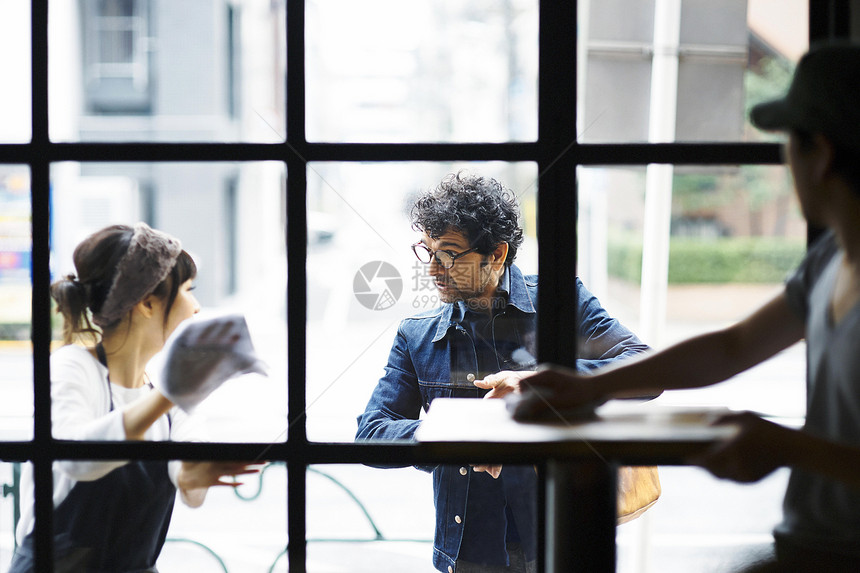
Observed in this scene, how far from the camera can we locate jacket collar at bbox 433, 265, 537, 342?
3.84ft

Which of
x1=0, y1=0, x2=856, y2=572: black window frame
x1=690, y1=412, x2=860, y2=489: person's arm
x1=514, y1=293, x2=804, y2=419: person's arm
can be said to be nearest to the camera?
x1=690, y1=412, x2=860, y2=489: person's arm

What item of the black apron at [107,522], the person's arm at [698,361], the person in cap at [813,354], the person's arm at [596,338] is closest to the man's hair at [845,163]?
the person in cap at [813,354]

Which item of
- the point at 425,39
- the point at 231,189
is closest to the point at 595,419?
the point at 425,39

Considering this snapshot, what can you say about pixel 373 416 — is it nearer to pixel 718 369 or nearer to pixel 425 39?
pixel 718 369

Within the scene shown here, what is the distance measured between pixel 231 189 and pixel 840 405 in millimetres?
1081

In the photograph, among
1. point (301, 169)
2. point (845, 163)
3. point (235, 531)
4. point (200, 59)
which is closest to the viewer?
point (845, 163)

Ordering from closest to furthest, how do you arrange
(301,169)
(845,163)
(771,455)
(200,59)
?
(771,455), (845,163), (301,169), (200,59)

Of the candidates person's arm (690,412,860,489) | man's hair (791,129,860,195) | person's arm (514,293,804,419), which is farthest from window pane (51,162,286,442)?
man's hair (791,129,860,195)

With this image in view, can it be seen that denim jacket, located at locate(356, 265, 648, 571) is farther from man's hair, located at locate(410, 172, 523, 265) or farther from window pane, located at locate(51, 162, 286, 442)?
window pane, located at locate(51, 162, 286, 442)

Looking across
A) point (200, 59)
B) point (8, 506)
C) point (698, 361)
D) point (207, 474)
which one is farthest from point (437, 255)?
point (200, 59)

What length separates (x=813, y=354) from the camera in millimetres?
930

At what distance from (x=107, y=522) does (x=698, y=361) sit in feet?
3.44

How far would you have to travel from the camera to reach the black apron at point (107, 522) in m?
1.22

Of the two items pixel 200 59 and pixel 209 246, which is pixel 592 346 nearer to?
pixel 209 246
